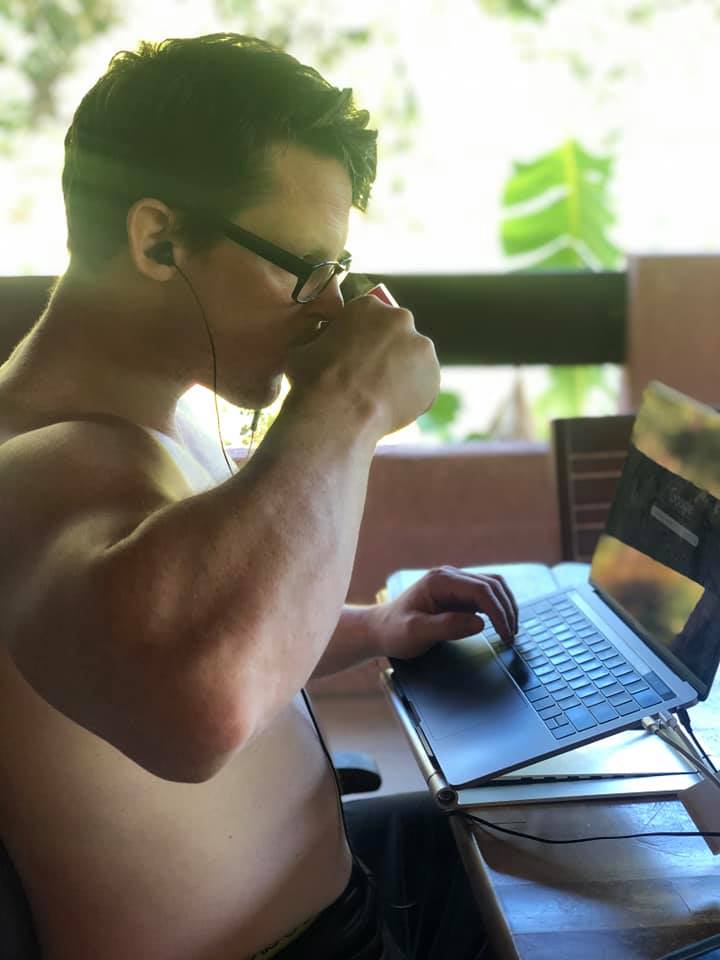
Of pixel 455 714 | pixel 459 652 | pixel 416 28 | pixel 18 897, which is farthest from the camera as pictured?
pixel 416 28

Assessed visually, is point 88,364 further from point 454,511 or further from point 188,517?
point 454,511

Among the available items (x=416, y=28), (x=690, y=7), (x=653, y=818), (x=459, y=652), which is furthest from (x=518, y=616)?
(x=690, y=7)

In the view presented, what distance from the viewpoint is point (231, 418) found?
102cm

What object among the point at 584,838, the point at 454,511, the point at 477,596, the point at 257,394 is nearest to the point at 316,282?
the point at 257,394

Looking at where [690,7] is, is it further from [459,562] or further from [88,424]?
[88,424]

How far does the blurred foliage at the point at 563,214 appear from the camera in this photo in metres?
2.60

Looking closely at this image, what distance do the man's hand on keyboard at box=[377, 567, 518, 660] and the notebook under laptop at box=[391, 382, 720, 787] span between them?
21mm

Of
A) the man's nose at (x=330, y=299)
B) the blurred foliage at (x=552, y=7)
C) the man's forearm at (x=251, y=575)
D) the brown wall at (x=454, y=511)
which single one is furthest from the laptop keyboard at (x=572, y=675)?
the blurred foliage at (x=552, y=7)

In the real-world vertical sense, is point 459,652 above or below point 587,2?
below

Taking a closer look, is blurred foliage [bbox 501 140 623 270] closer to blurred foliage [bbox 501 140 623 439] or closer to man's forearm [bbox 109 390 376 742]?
blurred foliage [bbox 501 140 623 439]

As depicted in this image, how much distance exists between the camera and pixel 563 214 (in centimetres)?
260

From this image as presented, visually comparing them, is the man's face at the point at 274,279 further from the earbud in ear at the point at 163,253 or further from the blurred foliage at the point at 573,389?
the blurred foliage at the point at 573,389

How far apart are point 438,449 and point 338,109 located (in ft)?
4.55

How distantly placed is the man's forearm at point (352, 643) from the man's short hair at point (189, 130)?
553 mm
